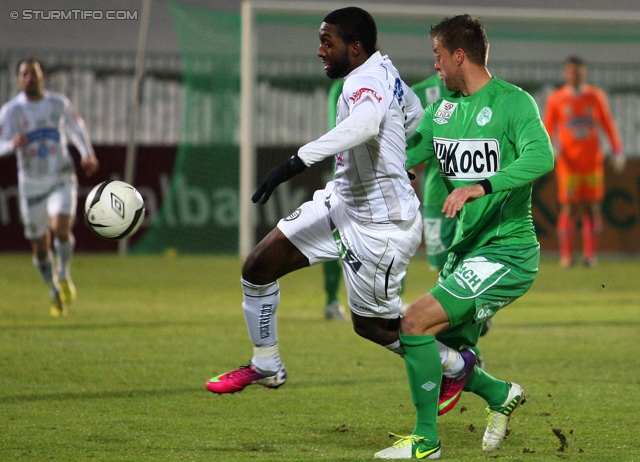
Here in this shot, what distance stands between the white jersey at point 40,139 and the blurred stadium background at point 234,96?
5126mm

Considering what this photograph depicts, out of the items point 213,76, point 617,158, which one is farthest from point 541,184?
point 213,76

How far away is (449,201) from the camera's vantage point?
14.4ft

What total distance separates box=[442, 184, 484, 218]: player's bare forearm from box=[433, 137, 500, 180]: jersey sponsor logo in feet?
1.38

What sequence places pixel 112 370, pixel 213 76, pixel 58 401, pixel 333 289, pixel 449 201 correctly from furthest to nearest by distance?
pixel 213 76
pixel 333 289
pixel 112 370
pixel 58 401
pixel 449 201

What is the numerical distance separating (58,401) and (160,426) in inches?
35.6

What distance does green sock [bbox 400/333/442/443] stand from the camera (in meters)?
4.67

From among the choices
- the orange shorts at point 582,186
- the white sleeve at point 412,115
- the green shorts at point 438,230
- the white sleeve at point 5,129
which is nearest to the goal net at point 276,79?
the orange shorts at point 582,186

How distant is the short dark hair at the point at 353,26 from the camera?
5.10 metres

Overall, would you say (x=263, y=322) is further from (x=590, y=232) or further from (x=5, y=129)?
(x=590, y=232)

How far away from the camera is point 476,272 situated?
187 inches

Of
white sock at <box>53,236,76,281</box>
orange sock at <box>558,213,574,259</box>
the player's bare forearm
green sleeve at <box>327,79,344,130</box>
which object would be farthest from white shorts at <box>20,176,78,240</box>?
orange sock at <box>558,213,574,259</box>

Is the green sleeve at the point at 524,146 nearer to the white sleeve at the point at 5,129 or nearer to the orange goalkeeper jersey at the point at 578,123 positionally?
the white sleeve at the point at 5,129

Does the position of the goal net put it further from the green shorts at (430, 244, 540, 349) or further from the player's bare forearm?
the player's bare forearm

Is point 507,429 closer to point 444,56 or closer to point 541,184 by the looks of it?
point 444,56
